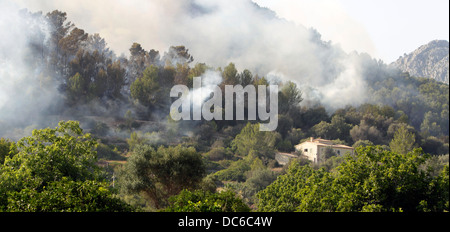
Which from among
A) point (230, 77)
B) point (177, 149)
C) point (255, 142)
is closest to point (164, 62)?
point (230, 77)

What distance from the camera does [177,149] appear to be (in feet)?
91.8

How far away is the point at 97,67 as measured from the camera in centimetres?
7044

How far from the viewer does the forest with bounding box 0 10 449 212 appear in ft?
48.0

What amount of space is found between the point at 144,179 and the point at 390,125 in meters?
58.1

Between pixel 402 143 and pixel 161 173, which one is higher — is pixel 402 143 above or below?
below

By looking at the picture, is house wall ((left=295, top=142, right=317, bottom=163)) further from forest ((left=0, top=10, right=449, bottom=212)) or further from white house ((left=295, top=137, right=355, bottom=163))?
forest ((left=0, top=10, right=449, bottom=212))

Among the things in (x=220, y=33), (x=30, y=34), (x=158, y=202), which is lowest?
(x=158, y=202)

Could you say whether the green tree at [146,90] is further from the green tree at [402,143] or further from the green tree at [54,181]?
the green tree at [54,181]

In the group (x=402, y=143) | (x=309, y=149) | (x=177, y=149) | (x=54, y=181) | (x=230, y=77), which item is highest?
(x=230, y=77)

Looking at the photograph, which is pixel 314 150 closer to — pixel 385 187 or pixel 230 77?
pixel 230 77

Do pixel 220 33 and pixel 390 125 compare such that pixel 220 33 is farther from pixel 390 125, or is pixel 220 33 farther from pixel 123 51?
pixel 390 125

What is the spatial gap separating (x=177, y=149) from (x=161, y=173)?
191cm

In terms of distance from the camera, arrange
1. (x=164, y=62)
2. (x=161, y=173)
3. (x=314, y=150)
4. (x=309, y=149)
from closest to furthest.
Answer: (x=161, y=173), (x=314, y=150), (x=309, y=149), (x=164, y=62)
